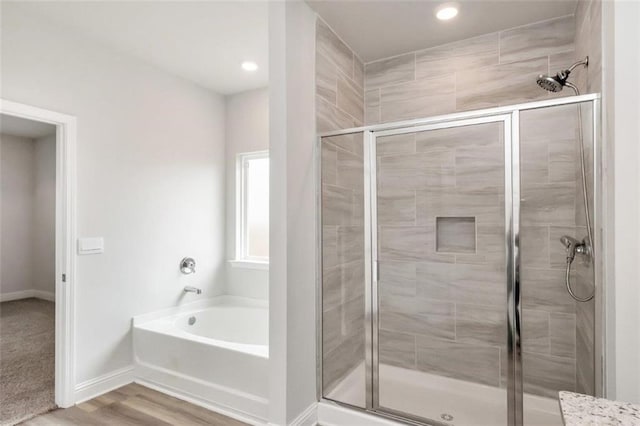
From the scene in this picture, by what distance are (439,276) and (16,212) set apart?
6533 millimetres

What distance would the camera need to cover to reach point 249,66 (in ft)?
10.1

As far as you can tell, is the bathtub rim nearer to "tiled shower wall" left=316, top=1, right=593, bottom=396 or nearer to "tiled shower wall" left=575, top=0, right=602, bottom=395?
"tiled shower wall" left=316, top=1, right=593, bottom=396

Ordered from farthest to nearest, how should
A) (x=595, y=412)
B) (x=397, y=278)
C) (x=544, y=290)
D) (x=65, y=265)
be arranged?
1. (x=65, y=265)
2. (x=397, y=278)
3. (x=544, y=290)
4. (x=595, y=412)

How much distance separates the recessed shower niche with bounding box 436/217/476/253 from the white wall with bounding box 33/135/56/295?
5919mm

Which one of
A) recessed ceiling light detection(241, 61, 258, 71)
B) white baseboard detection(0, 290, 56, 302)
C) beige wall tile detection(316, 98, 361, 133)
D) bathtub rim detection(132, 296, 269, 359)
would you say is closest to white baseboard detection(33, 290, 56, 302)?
white baseboard detection(0, 290, 56, 302)

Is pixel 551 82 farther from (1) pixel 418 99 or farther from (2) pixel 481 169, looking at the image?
(1) pixel 418 99

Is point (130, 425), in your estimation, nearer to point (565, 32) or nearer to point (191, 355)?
point (191, 355)

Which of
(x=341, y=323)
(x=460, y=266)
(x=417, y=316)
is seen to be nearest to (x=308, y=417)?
(x=341, y=323)

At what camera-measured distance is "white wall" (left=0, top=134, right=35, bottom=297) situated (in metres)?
5.43

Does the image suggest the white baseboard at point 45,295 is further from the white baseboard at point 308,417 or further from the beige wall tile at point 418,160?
the beige wall tile at point 418,160

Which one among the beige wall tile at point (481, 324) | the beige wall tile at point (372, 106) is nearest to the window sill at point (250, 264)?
the beige wall tile at point (372, 106)

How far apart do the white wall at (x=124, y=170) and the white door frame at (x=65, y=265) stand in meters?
0.06

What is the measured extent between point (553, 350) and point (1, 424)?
130 inches

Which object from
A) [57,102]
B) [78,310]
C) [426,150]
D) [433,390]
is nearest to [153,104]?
[57,102]
